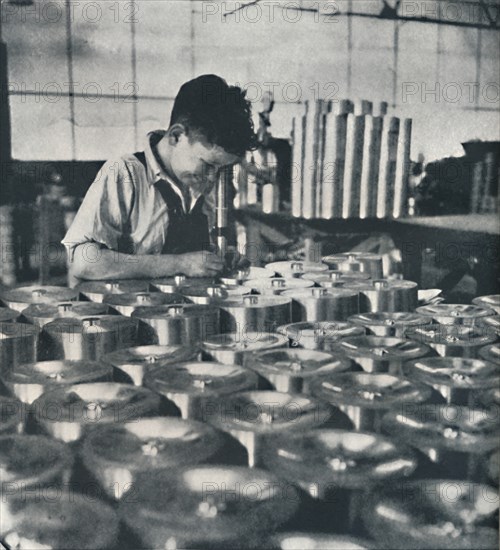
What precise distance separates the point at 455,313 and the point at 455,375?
1.23 ft

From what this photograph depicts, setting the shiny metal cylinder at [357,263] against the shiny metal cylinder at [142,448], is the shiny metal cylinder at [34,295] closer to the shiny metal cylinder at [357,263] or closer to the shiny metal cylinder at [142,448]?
the shiny metal cylinder at [142,448]

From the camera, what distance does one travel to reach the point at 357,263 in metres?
2.05

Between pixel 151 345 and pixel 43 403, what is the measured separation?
15.0 inches

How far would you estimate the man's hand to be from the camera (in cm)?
196

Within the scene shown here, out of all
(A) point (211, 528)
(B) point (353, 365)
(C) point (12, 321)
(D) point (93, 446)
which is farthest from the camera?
(C) point (12, 321)

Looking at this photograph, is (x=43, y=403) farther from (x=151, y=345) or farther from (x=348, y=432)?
(x=348, y=432)

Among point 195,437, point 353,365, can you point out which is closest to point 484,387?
point 353,365

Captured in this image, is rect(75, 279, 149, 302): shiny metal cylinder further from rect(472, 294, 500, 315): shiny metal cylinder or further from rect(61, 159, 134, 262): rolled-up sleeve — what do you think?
rect(472, 294, 500, 315): shiny metal cylinder

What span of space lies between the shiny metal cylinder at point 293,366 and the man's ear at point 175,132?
0.67 meters

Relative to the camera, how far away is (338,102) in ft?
6.26

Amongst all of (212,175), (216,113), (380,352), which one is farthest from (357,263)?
(216,113)

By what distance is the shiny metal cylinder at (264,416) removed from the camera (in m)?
1.37

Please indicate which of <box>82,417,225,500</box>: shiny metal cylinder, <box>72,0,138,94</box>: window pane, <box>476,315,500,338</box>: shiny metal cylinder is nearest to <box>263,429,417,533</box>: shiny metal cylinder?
<box>82,417,225,500</box>: shiny metal cylinder

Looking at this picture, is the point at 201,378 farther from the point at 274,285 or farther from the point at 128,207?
the point at 128,207
